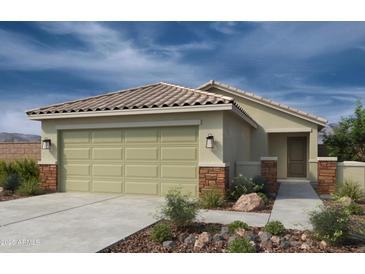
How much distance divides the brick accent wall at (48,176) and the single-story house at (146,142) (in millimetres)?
36

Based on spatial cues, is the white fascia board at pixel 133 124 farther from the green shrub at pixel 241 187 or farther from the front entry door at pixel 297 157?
the front entry door at pixel 297 157

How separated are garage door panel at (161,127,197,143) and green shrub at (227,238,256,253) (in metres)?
5.31

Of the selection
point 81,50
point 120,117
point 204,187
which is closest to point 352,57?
point 204,187

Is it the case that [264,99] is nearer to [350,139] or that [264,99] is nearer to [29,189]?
[350,139]

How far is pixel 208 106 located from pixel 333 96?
8.00m

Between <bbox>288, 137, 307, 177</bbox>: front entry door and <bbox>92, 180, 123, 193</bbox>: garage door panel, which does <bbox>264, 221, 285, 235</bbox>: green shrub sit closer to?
<bbox>92, 180, 123, 193</bbox>: garage door panel

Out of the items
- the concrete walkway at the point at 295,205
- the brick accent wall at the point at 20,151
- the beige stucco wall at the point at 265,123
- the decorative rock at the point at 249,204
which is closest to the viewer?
the concrete walkway at the point at 295,205

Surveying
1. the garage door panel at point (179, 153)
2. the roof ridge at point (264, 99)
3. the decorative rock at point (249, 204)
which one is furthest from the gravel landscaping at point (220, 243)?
the roof ridge at point (264, 99)

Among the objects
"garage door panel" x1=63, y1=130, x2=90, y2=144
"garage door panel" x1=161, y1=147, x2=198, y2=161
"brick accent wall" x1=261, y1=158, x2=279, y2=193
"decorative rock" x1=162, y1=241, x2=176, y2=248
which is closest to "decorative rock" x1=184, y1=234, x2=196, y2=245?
"decorative rock" x1=162, y1=241, x2=176, y2=248

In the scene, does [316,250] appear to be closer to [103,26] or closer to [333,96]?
[103,26]

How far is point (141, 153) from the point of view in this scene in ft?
35.8

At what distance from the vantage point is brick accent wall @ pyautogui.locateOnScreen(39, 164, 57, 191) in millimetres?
11961

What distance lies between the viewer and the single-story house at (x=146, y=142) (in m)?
9.95

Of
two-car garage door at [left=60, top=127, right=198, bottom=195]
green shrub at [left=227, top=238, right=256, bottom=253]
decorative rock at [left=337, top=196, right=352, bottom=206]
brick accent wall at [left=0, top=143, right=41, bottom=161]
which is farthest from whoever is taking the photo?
brick accent wall at [left=0, top=143, right=41, bottom=161]
